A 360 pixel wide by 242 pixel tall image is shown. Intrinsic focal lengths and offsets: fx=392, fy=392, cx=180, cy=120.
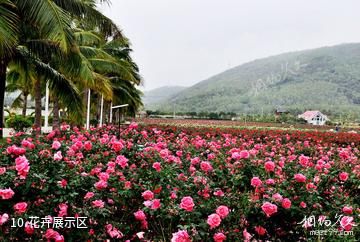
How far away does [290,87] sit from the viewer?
404 feet

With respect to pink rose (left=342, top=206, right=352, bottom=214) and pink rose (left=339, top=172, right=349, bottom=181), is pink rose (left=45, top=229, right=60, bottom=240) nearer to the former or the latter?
pink rose (left=342, top=206, right=352, bottom=214)

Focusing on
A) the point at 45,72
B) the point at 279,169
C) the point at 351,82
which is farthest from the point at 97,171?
the point at 351,82

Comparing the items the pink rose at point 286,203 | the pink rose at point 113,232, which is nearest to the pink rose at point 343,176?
the pink rose at point 286,203

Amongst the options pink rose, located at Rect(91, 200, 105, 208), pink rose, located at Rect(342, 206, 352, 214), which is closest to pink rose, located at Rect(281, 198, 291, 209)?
pink rose, located at Rect(342, 206, 352, 214)

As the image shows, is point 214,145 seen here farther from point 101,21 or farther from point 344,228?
point 101,21

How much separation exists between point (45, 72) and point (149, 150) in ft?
22.4

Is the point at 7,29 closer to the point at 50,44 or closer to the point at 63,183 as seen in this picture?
the point at 50,44

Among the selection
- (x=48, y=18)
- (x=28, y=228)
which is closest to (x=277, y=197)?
(x=28, y=228)

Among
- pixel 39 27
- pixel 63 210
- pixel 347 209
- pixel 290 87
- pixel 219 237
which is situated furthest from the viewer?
pixel 290 87

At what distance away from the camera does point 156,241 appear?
8.68 ft

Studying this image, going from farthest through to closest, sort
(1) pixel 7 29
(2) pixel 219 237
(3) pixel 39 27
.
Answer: (3) pixel 39 27 < (1) pixel 7 29 < (2) pixel 219 237

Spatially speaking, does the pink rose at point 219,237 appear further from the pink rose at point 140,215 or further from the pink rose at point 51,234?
the pink rose at point 51,234

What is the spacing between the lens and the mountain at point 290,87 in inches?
4117

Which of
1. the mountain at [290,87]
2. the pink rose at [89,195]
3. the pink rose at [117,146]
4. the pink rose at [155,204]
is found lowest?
the pink rose at [155,204]
